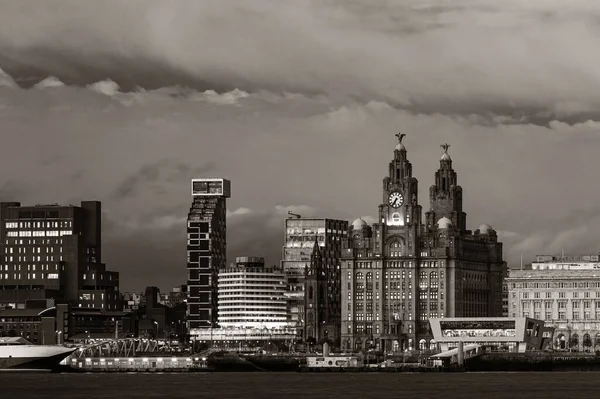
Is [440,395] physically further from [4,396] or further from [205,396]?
[4,396]

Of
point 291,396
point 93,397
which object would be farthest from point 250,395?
point 93,397

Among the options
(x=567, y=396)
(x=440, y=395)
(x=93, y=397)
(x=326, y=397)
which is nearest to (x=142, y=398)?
(x=93, y=397)

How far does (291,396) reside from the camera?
19775 centimetres

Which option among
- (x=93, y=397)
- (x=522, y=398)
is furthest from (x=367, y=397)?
(x=93, y=397)

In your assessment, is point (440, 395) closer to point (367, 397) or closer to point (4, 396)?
point (367, 397)

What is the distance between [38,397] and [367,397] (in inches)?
1383

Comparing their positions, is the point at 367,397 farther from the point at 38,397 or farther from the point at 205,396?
the point at 38,397

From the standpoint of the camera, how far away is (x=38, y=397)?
646ft

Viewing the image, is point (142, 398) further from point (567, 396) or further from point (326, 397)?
point (567, 396)

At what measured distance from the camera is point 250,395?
19962cm

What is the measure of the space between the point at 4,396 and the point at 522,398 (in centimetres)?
5523

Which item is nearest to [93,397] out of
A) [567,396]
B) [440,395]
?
[440,395]

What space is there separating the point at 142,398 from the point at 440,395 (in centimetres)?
3245

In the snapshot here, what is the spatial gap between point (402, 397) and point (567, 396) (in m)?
17.7
